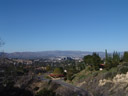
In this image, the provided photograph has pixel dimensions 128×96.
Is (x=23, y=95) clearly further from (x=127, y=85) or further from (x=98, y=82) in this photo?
(x=98, y=82)

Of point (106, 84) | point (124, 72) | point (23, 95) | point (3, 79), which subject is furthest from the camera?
point (124, 72)

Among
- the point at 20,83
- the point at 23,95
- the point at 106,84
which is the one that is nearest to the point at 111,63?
the point at 106,84

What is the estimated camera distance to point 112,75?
39.1m

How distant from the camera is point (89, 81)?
4238 cm

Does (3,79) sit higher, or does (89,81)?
(3,79)

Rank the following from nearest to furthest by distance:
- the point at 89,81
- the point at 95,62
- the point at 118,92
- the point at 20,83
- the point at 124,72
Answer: the point at 20,83 → the point at 118,92 → the point at 124,72 → the point at 89,81 → the point at 95,62

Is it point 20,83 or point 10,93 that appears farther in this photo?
point 20,83

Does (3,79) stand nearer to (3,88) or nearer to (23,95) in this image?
(3,88)

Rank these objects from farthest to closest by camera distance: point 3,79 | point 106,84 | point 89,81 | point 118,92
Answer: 1. point 89,81
2. point 106,84
3. point 118,92
4. point 3,79

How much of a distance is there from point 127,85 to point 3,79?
17.5m

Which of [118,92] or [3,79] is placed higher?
[3,79]

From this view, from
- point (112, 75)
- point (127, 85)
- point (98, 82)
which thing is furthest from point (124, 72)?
point (127, 85)

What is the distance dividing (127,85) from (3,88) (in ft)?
57.2

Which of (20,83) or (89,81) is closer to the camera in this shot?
(20,83)
